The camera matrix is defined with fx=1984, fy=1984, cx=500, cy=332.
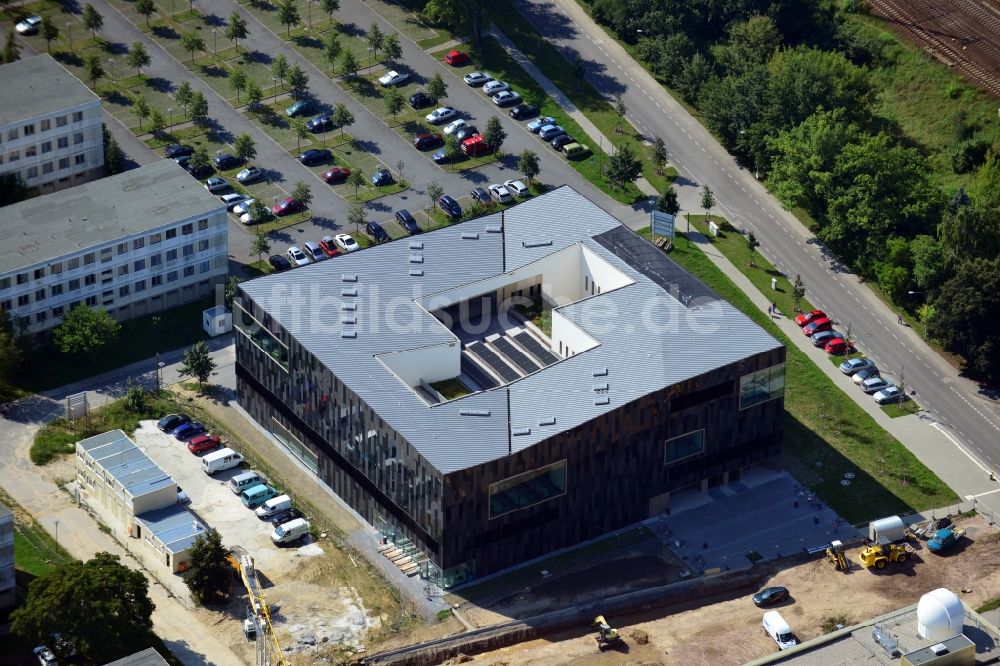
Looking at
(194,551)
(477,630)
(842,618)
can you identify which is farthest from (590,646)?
(194,551)

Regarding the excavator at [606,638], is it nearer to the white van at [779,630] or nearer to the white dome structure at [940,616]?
the white van at [779,630]

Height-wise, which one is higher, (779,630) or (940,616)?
(940,616)

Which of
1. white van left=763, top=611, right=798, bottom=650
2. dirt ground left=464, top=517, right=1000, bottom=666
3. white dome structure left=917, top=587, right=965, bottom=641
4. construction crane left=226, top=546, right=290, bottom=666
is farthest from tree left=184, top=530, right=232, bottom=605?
white dome structure left=917, top=587, right=965, bottom=641

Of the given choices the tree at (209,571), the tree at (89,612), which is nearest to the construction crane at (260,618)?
the tree at (209,571)

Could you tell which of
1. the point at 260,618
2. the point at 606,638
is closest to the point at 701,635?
the point at 606,638

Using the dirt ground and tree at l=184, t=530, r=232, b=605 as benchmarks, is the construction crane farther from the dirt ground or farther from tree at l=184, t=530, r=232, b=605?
the dirt ground

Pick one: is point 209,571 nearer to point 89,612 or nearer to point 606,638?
point 89,612
